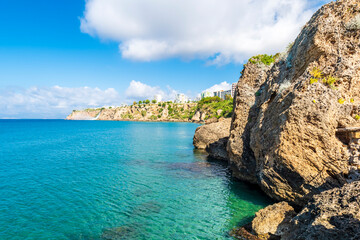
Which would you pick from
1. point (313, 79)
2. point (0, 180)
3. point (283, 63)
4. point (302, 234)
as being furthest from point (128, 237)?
point (0, 180)

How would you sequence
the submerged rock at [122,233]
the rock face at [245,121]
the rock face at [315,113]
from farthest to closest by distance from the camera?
1. the rock face at [245,121]
2. the rock face at [315,113]
3. the submerged rock at [122,233]

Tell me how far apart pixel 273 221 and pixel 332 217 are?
4.39 metres

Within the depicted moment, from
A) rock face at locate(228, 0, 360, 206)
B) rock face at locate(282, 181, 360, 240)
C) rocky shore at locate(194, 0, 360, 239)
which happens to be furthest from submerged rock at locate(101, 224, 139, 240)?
rock face at locate(228, 0, 360, 206)

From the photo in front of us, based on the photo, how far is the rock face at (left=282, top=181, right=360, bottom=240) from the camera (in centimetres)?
743

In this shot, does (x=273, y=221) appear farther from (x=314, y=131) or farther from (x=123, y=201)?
(x=123, y=201)

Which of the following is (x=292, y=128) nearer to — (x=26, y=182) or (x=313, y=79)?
(x=313, y=79)

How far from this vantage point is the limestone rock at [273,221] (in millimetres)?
11547

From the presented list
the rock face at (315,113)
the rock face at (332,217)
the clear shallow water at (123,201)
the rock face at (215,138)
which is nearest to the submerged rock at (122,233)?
the clear shallow water at (123,201)

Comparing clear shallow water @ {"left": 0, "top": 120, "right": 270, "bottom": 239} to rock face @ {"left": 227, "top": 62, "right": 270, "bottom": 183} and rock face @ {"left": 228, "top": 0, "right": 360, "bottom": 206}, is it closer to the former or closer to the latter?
rock face @ {"left": 227, "top": 62, "right": 270, "bottom": 183}

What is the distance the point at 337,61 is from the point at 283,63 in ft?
19.1

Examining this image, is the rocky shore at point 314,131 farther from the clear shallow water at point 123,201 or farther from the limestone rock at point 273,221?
the clear shallow water at point 123,201

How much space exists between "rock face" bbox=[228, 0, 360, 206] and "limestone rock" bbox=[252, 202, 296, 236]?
1.87 meters

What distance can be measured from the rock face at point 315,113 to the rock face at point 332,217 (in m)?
3.52

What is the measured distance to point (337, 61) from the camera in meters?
13.5
